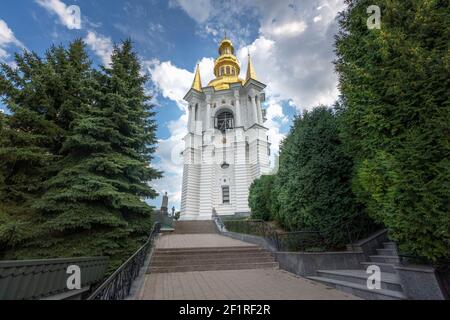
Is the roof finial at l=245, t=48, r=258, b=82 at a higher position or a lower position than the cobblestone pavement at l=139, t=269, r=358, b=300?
higher

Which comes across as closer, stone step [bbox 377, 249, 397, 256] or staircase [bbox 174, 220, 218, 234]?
stone step [bbox 377, 249, 397, 256]

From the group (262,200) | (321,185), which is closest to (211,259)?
(321,185)

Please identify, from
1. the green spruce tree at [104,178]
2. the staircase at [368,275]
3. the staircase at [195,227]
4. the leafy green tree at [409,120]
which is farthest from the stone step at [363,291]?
the staircase at [195,227]

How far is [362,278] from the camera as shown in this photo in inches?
184

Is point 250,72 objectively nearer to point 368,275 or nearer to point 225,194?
point 225,194

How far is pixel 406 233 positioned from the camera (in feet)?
11.8

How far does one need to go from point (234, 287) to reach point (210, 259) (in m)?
2.81

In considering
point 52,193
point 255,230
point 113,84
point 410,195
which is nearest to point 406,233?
point 410,195

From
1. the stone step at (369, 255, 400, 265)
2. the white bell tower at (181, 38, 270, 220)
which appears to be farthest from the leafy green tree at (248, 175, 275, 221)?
the white bell tower at (181, 38, 270, 220)

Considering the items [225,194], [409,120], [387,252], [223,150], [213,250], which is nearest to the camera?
[409,120]

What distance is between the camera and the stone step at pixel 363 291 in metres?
3.81

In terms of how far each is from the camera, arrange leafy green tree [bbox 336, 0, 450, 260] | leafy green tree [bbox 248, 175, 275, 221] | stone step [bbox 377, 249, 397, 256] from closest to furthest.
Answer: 1. leafy green tree [bbox 336, 0, 450, 260]
2. stone step [bbox 377, 249, 397, 256]
3. leafy green tree [bbox 248, 175, 275, 221]

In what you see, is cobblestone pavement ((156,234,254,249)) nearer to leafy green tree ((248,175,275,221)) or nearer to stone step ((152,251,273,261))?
stone step ((152,251,273,261))

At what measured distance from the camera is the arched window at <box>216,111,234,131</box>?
30.1 meters
